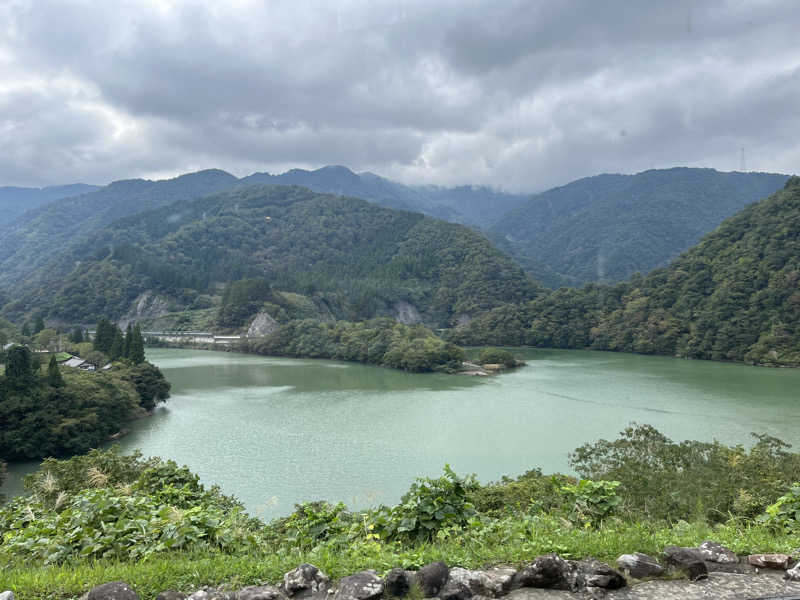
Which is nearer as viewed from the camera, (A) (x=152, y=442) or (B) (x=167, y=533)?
(B) (x=167, y=533)

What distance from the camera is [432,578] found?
3.53 m

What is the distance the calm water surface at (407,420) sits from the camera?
1847 cm

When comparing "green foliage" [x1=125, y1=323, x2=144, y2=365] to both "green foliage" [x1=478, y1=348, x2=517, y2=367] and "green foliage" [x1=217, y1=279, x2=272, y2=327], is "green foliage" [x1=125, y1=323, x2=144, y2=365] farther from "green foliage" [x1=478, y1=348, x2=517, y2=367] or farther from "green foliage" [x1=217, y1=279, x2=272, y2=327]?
"green foliage" [x1=217, y1=279, x2=272, y2=327]

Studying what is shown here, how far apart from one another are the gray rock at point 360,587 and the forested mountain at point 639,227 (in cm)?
12921

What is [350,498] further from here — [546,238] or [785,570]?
[546,238]

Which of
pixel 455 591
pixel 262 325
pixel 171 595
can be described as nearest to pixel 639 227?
pixel 262 325

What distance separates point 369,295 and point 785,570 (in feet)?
277

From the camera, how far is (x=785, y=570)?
380cm

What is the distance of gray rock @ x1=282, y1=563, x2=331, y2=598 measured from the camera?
142 inches

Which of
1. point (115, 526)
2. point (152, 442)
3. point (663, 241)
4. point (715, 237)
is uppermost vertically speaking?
point (663, 241)

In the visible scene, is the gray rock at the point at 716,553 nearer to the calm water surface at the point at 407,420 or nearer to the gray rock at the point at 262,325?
the calm water surface at the point at 407,420

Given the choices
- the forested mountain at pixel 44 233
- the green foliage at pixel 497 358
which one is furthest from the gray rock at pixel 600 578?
the forested mountain at pixel 44 233

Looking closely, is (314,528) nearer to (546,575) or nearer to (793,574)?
(546,575)

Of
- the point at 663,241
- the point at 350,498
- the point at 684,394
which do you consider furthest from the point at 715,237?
the point at 663,241
